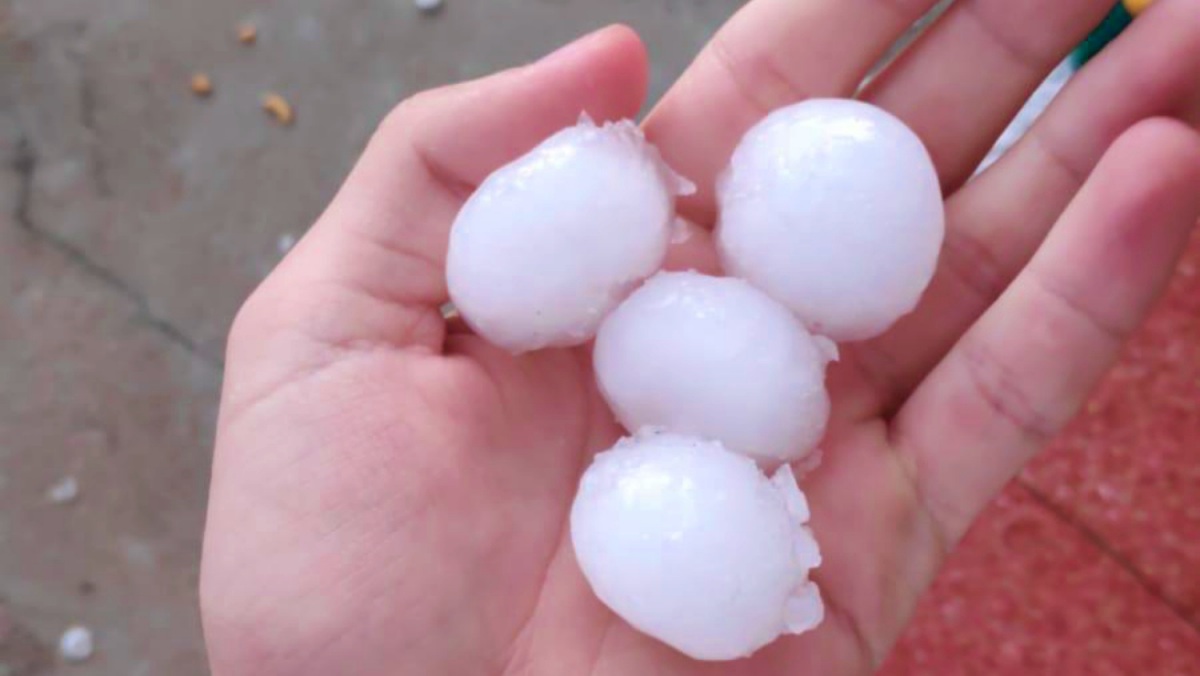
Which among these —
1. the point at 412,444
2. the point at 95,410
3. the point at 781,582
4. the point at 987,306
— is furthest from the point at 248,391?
the point at 95,410

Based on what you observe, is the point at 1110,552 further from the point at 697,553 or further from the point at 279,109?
the point at 279,109

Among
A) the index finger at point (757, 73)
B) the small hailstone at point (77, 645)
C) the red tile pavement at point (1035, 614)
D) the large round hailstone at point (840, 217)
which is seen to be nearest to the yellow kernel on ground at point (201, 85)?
the small hailstone at point (77, 645)

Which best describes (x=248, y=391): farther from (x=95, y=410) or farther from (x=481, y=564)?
(x=95, y=410)

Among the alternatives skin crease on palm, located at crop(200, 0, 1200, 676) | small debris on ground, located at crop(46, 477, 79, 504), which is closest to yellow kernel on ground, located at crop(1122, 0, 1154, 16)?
skin crease on palm, located at crop(200, 0, 1200, 676)

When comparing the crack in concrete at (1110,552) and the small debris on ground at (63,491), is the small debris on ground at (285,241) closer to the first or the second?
the small debris on ground at (63,491)

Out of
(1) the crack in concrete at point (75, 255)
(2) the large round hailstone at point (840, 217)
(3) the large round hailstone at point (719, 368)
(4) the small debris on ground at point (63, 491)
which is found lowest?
(4) the small debris on ground at point (63, 491)

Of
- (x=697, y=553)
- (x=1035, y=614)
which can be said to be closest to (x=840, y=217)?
(x=697, y=553)
